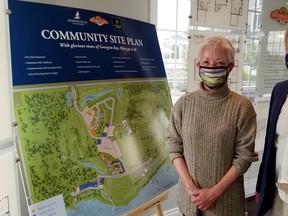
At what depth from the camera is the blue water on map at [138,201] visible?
130 cm

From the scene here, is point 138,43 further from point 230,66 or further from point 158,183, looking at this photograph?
point 158,183

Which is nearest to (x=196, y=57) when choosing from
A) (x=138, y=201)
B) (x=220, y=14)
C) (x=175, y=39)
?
(x=175, y=39)

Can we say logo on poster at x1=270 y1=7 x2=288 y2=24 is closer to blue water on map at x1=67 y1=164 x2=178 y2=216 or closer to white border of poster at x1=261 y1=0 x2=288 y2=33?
white border of poster at x1=261 y1=0 x2=288 y2=33

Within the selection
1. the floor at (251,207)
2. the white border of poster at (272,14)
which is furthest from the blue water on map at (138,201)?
the white border of poster at (272,14)

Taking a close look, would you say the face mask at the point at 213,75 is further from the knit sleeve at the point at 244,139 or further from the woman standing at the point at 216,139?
the knit sleeve at the point at 244,139

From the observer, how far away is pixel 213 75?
1307 mm

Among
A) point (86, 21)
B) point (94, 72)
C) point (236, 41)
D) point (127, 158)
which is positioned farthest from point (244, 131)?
point (236, 41)

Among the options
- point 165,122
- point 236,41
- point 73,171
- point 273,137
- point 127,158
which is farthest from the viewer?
point 236,41

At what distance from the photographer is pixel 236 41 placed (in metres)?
2.86

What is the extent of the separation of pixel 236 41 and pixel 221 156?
1930mm

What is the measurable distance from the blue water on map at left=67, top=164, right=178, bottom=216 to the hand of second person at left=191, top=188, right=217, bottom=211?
0.39 metres

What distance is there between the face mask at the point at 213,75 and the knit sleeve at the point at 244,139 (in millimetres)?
163

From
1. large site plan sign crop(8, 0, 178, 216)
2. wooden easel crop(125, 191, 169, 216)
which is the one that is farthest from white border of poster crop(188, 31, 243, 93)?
wooden easel crop(125, 191, 169, 216)

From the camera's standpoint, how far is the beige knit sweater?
1.28 meters
